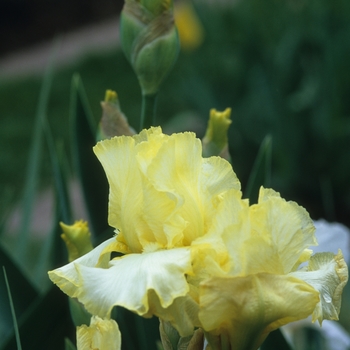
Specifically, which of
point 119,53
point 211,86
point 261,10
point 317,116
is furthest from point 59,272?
point 119,53

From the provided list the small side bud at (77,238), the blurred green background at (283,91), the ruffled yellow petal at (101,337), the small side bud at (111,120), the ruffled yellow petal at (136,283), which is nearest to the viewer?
the ruffled yellow petal at (136,283)

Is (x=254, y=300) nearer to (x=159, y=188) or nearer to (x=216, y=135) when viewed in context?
(x=159, y=188)

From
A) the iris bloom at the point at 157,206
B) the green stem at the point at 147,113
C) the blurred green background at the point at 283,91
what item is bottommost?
the blurred green background at the point at 283,91

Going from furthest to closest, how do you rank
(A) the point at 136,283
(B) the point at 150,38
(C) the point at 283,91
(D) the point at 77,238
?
(C) the point at 283,91, (B) the point at 150,38, (D) the point at 77,238, (A) the point at 136,283

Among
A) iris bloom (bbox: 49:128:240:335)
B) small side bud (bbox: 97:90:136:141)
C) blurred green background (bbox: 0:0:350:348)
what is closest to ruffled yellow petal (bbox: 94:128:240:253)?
iris bloom (bbox: 49:128:240:335)

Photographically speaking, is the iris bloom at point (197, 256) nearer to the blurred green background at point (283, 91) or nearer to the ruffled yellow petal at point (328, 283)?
the ruffled yellow petal at point (328, 283)

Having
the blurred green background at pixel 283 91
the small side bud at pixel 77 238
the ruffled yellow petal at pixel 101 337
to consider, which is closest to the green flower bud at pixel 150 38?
the small side bud at pixel 77 238

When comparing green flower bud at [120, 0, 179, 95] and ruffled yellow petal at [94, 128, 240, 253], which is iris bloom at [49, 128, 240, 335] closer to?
ruffled yellow petal at [94, 128, 240, 253]

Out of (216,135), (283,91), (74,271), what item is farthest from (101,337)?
(283,91)
